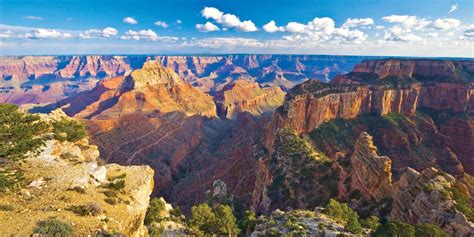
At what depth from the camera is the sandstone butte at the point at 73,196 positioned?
23.6 metres

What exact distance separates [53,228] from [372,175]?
52.5 meters

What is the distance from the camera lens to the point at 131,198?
3067 centimetres

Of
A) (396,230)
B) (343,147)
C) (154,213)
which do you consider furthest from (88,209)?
(343,147)

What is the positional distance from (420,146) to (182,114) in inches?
5163

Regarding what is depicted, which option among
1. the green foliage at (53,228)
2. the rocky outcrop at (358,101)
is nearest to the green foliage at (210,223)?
the green foliage at (53,228)

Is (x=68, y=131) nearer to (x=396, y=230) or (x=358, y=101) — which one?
(x=396, y=230)

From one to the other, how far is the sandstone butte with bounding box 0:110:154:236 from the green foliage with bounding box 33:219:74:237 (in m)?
0.56

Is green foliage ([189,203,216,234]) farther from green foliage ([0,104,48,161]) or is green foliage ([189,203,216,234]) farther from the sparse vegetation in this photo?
green foliage ([0,104,48,161])

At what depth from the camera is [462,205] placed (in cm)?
4291

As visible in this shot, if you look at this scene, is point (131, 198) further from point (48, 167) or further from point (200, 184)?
point (200, 184)

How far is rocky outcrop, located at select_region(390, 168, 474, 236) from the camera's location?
38781 millimetres

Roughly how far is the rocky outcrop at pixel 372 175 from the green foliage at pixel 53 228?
50.9 meters

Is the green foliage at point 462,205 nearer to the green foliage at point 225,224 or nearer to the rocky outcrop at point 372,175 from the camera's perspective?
the rocky outcrop at point 372,175

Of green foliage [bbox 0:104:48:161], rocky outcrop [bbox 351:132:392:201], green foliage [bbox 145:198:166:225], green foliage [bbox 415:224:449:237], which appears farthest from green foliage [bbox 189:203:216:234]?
rocky outcrop [bbox 351:132:392:201]
